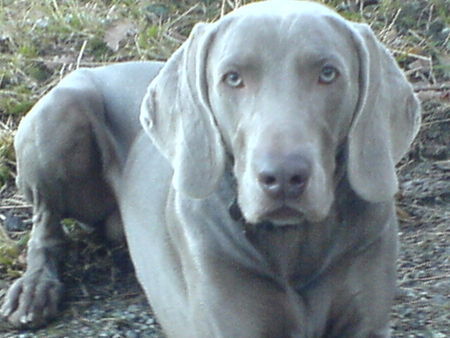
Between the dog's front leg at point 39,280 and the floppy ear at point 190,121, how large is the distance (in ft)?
3.33

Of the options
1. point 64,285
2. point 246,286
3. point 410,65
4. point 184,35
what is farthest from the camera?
point 184,35

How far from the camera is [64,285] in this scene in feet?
14.9

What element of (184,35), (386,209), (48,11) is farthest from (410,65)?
(386,209)

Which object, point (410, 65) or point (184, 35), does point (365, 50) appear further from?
point (184, 35)

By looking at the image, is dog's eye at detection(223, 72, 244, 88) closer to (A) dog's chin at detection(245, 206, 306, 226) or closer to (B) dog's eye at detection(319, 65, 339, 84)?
(B) dog's eye at detection(319, 65, 339, 84)

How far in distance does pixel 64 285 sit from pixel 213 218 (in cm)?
118

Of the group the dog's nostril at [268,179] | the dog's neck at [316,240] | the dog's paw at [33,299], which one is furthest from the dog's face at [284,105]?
the dog's paw at [33,299]

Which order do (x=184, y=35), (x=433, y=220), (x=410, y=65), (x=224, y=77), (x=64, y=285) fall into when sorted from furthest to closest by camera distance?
(x=184, y=35), (x=410, y=65), (x=433, y=220), (x=64, y=285), (x=224, y=77)

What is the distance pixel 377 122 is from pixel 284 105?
35 centimetres

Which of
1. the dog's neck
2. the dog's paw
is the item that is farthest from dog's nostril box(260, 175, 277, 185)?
the dog's paw

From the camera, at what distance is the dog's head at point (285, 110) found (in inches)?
123

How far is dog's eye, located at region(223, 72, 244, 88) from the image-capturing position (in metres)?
3.28

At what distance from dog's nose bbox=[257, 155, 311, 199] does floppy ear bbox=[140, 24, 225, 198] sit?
14.2 inches

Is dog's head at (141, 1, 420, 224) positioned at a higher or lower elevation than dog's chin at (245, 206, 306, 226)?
higher
